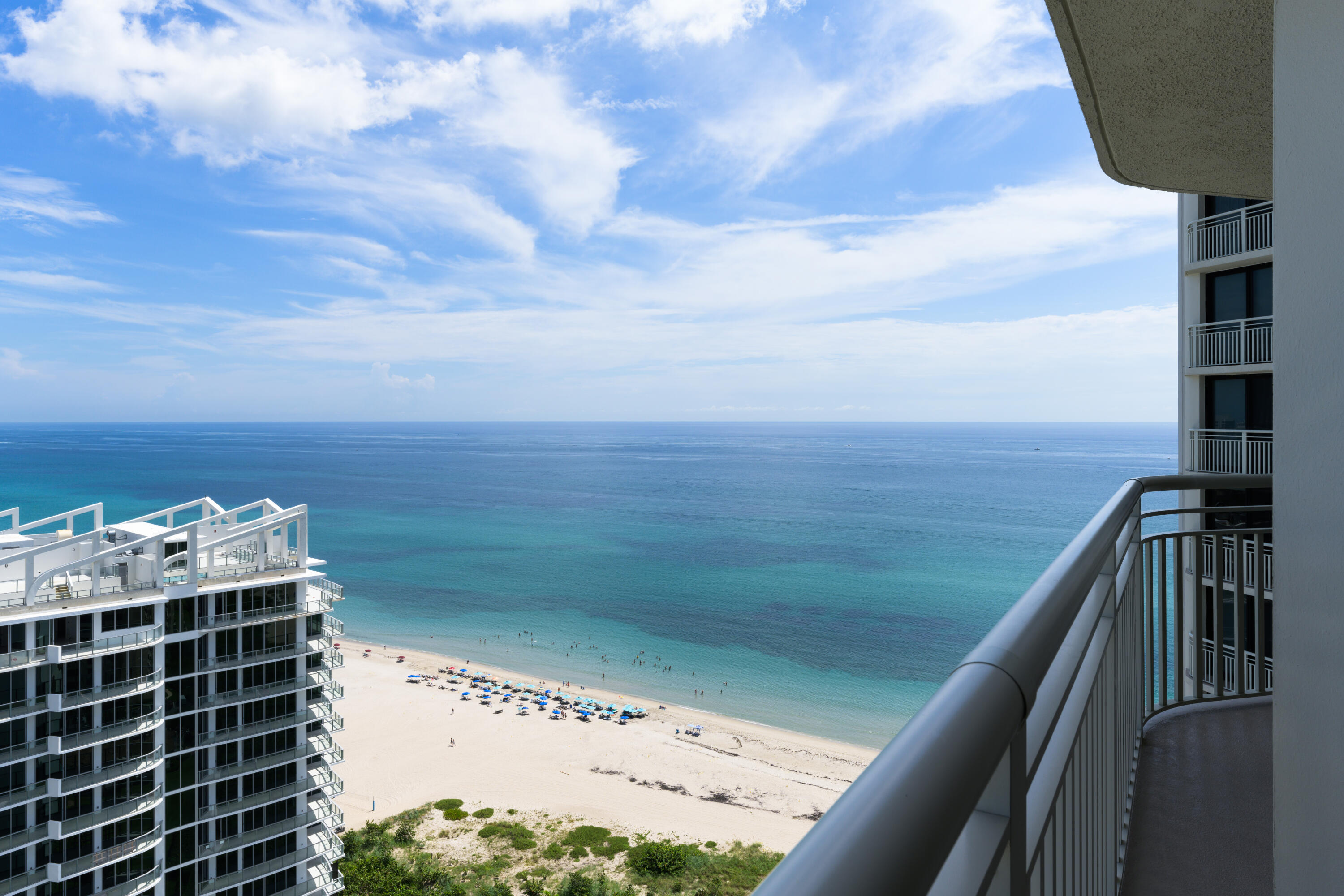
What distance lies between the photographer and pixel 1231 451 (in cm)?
1036

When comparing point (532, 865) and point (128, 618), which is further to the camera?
point (532, 865)

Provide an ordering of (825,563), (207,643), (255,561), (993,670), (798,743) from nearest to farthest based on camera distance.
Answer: (993,670), (207,643), (255,561), (798,743), (825,563)

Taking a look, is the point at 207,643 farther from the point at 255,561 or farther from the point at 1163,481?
the point at 1163,481

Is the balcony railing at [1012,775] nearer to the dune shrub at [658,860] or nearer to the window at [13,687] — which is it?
the window at [13,687]

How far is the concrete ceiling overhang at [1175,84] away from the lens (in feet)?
5.13

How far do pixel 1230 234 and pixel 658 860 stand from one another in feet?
45.9

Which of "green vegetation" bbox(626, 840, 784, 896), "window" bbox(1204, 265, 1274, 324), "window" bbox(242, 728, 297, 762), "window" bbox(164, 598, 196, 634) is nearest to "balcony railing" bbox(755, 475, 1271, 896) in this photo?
"window" bbox(164, 598, 196, 634)

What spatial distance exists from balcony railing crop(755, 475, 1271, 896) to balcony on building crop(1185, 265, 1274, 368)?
10.8m

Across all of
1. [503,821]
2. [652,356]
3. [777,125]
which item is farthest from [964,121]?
[503,821]

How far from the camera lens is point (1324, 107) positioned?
0.97m

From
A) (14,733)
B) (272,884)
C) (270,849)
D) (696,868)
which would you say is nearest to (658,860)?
(696,868)

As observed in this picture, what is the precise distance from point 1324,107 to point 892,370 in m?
141

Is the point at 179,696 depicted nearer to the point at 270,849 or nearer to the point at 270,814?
the point at 270,814

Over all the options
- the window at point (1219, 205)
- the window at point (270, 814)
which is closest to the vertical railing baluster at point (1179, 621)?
the window at point (1219, 205)
